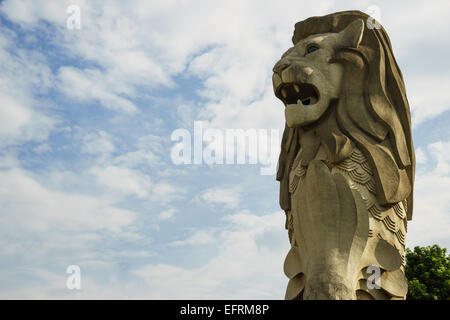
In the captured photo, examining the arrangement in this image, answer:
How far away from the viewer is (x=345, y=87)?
7.96 meters

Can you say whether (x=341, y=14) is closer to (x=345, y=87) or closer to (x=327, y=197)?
(x=345, y=87)

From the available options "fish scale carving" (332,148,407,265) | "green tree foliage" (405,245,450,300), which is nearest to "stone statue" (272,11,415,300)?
"fish scale carving" (332,148,407,265)

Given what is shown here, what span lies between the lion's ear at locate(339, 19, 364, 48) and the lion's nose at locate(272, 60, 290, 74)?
945mm

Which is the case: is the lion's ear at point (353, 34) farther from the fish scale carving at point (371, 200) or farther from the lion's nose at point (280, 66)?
the fish scale carving at point (371, 200)

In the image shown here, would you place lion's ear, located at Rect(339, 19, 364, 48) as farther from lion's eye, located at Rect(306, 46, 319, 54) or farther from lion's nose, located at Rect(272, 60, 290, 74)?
lion's nose, located at Rect(272, 60, 290, 74)

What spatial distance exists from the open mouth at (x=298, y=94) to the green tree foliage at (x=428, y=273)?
22.2 ft

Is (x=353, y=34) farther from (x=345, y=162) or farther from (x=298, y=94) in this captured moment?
(x=345, y=162)

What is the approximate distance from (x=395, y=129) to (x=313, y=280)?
8.73 feet

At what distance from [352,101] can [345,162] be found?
1.03 metres

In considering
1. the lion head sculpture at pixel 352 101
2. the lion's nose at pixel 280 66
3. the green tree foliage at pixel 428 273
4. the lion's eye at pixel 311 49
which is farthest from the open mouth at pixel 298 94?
the green tree foliage at pixel 428 273

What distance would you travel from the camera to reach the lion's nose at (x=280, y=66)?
316 inches
